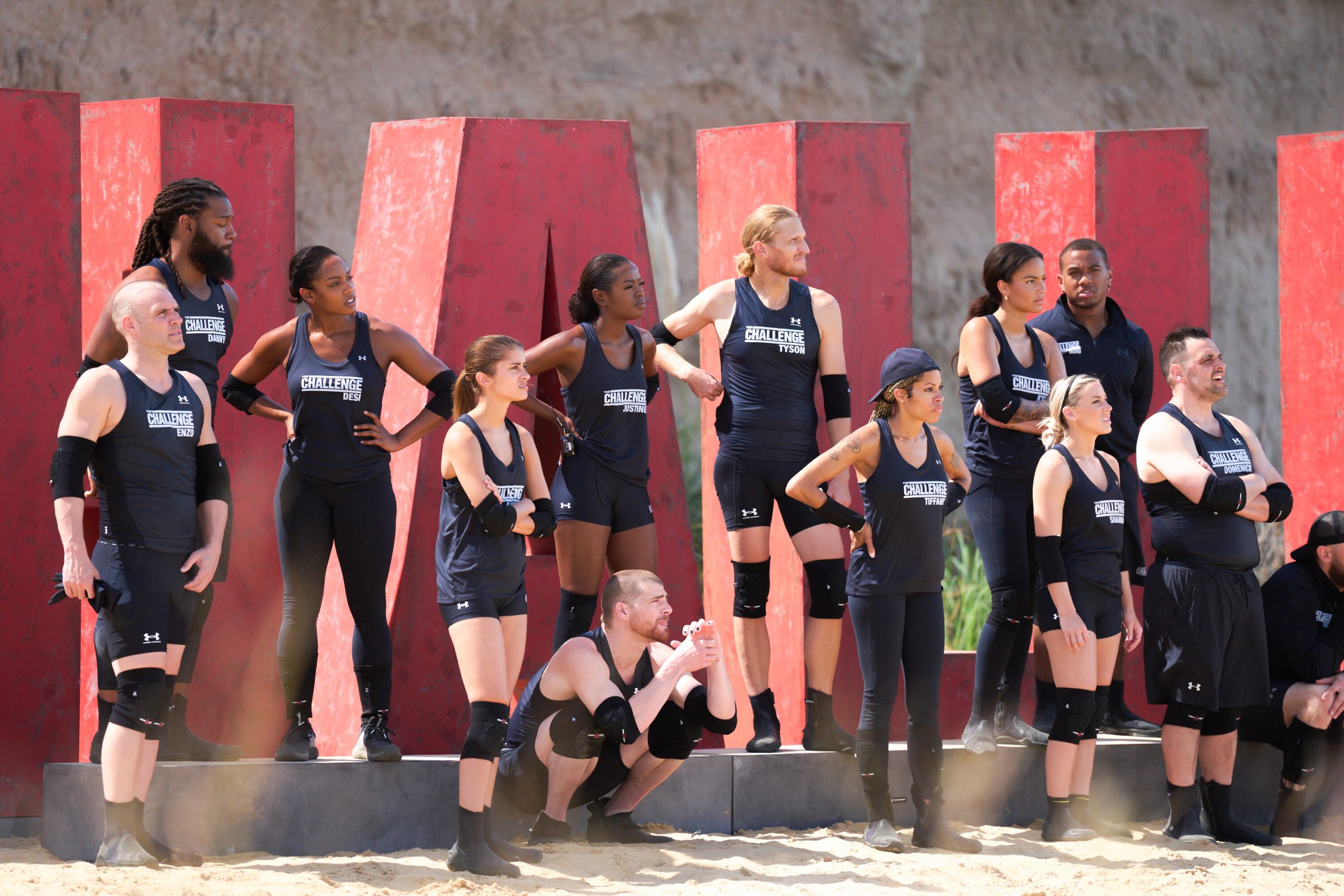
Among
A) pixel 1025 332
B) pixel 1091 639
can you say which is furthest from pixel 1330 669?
pixel 1025 332

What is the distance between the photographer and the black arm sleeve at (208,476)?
17.2ft

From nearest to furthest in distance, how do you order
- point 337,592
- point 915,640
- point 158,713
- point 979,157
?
1. point 158,713
2. point 915,640
3. point 337,592
4. point 979,157

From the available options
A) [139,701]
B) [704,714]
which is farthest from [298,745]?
[704,714]

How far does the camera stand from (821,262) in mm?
6852

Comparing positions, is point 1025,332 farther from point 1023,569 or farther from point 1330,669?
point 1330,669

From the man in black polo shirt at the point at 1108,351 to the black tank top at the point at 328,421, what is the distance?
284 centimetres

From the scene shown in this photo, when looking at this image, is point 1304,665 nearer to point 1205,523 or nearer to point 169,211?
point 1205,523

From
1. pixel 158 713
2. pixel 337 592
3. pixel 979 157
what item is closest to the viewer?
pixel 158 713

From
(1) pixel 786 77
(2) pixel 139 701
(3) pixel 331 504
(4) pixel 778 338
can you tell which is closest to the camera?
(2) pixel 139 701

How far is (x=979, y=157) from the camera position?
1328 centimetres

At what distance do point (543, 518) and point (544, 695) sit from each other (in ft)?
2.29

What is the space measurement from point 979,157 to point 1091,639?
8244mm

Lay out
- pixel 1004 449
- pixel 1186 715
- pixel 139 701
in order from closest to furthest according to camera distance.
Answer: pixel 139 701, pixel 1186 715, pixel 1004 449

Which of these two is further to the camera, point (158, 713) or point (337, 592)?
point (337, 592)
